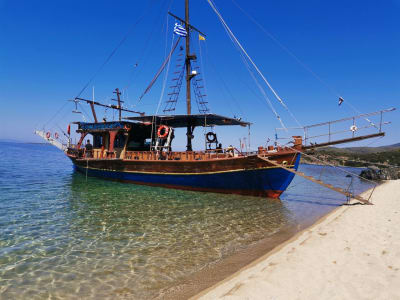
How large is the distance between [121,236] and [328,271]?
5761 mm

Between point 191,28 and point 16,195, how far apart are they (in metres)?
17.2

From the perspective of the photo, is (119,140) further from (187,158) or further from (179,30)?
(179,30)

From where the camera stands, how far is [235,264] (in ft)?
18.4

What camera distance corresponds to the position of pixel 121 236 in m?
7.29

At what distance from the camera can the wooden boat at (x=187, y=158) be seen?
12891 millimetres

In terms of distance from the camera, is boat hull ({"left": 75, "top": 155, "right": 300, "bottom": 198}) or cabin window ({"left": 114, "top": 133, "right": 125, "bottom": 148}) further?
cabin window ({"left": 114, "top": 133, "right": 125, "bottom": 148})

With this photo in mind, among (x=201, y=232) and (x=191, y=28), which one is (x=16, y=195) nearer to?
(x=201, y=232)

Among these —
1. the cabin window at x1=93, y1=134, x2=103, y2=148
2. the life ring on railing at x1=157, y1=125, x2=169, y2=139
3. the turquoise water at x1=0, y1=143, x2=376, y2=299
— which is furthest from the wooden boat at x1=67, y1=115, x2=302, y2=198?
the turquoise water at x1=0, y1=143, x2=376, y2=299

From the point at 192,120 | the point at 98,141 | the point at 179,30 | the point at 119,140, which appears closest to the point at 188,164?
the point at 192,120

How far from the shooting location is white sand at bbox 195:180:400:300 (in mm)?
3588

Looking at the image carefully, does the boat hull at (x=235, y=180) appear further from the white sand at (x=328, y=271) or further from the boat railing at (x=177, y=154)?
the white sand at (x=328, y=271)

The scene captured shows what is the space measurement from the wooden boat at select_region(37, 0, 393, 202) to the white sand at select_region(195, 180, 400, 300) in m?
6.06

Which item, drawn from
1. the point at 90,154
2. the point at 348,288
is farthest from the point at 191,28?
the point at 348,288

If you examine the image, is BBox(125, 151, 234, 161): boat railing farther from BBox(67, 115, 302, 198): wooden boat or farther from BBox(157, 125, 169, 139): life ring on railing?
BBox(157, 125, 169, 139): life ring on railing
